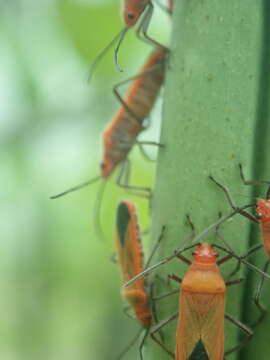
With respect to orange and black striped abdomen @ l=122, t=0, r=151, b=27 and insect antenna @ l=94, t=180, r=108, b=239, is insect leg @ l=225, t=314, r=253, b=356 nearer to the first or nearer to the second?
orange and black striped abdomen @ l=122, t=0, r=151, b=27

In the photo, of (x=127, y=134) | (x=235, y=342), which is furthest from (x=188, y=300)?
(x=127, y=134)

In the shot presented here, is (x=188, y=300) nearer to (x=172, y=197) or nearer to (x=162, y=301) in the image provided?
(x=162, y=301)

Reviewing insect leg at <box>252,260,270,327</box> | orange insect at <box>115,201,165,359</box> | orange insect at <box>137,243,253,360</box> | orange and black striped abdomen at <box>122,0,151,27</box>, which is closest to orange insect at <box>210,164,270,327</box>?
insect leg at <box>252,260,270,327</box>

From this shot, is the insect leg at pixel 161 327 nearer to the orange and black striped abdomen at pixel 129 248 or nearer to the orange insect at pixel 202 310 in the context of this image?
the orange insect at pixel 202 310

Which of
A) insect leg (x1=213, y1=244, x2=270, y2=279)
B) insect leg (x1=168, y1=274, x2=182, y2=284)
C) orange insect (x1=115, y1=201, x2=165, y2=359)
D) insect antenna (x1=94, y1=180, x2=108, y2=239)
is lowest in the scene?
insect antenna (x1=94, y1=180, x2=108, y2=239)

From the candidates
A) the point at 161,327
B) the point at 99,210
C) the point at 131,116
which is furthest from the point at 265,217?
the point at 99,210

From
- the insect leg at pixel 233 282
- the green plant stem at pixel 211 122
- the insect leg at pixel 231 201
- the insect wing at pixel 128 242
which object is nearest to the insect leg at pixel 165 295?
the green plant stem at pixel 211 122

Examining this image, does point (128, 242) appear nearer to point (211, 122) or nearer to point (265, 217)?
point (265, 217)
